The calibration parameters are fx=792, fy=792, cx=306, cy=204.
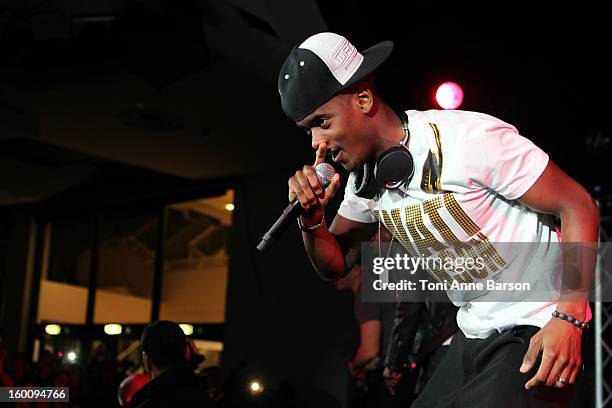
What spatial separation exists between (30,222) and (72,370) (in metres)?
6.53

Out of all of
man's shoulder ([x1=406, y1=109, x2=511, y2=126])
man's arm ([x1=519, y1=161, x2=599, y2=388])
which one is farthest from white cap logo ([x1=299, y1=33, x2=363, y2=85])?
man's arm ([x1=519, y1=161, x2=599, y2=388])

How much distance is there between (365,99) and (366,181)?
0.65 ft

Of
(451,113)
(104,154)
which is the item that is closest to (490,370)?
(451,113)

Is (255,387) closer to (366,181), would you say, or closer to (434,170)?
(366,181)

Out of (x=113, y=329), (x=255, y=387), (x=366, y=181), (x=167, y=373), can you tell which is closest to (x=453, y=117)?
(x=366, y=181)

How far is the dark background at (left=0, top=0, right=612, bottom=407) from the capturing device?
4422 millimetres

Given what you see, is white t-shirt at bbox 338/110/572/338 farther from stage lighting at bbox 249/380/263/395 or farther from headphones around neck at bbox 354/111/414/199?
stage lighting at bbox 249/380/263/395

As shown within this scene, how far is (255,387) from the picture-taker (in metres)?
6.45

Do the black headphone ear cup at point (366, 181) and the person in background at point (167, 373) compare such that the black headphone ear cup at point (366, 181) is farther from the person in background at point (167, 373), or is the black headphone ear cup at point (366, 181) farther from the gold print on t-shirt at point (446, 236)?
the person in background at point (167, 373)

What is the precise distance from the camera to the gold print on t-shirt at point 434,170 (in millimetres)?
1811

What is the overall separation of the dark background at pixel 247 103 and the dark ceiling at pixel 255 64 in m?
0.01

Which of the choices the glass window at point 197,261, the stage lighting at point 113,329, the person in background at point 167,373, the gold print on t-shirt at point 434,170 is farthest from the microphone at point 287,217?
the stage lighting at point 113,329

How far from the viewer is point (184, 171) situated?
349 inches

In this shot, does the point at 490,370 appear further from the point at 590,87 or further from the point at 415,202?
the point at 590,87
